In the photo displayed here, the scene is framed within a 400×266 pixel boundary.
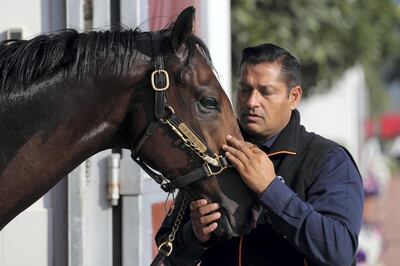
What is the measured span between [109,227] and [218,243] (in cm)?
93

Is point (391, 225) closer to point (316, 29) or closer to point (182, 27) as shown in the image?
point (316, 29)

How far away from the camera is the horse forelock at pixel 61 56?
2.72 metres

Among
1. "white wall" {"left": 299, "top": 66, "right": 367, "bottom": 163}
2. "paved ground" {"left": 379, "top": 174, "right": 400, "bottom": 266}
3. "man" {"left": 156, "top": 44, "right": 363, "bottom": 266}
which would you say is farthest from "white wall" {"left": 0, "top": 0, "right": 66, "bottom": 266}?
"white wall" {"left": 299, "top": 66, "right": 367, "bottom": 163}

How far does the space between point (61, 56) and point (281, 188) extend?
829mm

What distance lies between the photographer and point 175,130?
2736mm

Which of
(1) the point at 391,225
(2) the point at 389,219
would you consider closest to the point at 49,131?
(1) the point at 391,225

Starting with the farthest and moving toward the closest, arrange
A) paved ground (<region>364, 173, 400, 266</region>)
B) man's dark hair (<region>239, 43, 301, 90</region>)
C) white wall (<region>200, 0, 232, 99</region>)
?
paved ground (<region>364, 173, 400, 266</region>) < white wall (<region>200, 0, 232, 99</region>) < man's dark hair (<region>239, 43, 301, 90</region>)

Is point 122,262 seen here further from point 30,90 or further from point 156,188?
point 30,90

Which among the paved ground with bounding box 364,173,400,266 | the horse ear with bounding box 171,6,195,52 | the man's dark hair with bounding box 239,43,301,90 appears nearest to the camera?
the horse ear with bounding box 171,6,195,52

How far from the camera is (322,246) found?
8.90ft

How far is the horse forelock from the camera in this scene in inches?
107

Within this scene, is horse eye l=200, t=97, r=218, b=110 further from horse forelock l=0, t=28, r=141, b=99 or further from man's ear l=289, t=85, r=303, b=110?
man's ear l=289, t=85, r=303, b=110

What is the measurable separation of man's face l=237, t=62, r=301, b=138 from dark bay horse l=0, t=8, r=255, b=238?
0.22 meters

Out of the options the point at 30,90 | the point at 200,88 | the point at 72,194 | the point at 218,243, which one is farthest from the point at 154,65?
the point at 72,194
